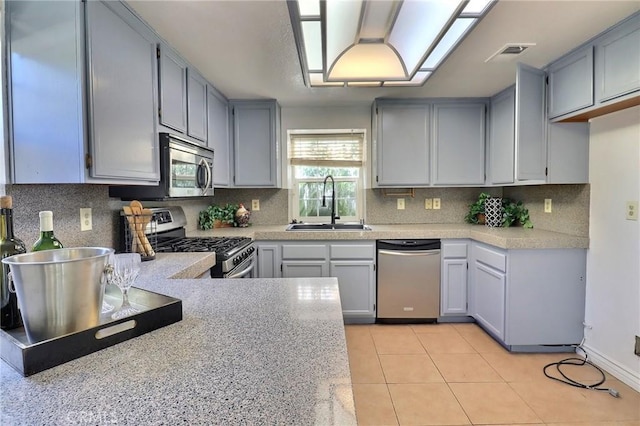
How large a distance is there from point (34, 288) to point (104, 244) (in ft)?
4.35

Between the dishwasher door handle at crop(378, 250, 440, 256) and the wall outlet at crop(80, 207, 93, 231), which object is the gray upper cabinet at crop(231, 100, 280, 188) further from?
the wall outlet at crop(80, 207, 93, 231)

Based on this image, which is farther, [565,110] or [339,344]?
[565,110]

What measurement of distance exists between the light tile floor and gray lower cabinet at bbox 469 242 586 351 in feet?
0.49

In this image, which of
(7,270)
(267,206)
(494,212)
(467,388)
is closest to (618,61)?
(494,212)

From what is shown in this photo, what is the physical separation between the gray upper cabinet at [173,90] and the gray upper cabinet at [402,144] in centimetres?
186

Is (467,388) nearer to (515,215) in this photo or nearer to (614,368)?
(614,368)

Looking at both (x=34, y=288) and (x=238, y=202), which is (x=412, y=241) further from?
(x=34, y=288)

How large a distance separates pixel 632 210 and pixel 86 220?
3279mm

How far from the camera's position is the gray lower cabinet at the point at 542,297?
2.47 metres

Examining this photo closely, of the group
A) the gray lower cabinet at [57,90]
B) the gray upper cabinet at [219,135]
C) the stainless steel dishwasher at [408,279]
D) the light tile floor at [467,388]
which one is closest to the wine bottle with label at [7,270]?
the gray lower cabinet at [57,90]

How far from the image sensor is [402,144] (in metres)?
3.33

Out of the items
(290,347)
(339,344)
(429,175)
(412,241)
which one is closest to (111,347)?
(290,347)

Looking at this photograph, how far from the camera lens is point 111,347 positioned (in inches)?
32.1

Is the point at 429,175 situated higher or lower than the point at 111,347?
higher
